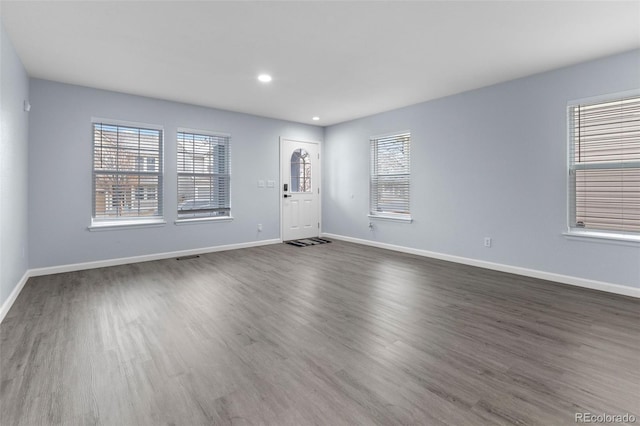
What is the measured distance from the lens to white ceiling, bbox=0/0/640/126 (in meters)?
2.56

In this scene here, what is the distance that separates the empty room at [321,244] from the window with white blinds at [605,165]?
0.02 metres

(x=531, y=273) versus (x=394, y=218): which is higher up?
(x=394, y=218)

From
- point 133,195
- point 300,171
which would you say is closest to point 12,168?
point 133,195

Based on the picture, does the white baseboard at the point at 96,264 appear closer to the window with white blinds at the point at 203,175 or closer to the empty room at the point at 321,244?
the empty room at the point at 321,244

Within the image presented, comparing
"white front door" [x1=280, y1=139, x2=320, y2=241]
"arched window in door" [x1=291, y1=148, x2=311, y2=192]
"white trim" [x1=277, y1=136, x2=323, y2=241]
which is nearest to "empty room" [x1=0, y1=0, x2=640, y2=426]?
"white trim" [x1=277, y1=136, x2=323, y2=241]

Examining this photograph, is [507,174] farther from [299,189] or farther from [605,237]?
[299,189]

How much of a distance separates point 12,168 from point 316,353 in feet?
11.9

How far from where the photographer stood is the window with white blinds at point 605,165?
11.0 ft

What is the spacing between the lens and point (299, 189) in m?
6.99

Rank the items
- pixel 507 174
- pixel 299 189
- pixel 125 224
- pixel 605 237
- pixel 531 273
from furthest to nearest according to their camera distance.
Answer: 1. pixel 299 189
2. pixel 125 224
3. pixel 507 174
4. pixel 531 273
5. pixel 605 237

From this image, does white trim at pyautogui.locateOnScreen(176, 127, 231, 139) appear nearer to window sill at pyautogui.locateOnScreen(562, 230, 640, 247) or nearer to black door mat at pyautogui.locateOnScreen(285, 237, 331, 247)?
black door mat at pyautogui.locateOnScreen(285, 237, 331, 247)

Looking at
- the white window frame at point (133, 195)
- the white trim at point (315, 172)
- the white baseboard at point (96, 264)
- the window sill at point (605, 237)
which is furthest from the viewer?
the white trim at point (315, 172)

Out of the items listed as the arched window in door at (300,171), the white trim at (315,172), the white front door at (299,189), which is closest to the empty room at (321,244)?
the white trim at (315,172)

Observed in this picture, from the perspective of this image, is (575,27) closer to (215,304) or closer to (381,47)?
(381,47)
